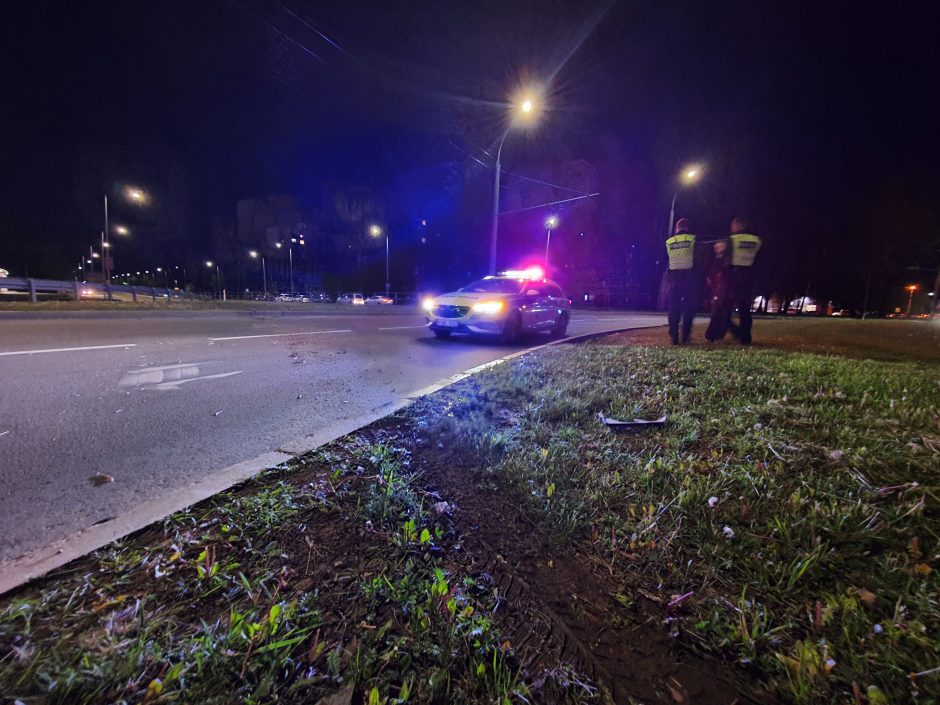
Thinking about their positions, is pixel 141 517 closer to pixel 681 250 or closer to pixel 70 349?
pixel 70 349

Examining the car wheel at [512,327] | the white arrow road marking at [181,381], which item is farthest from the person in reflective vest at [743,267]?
the white arrow road marking at [181,381]

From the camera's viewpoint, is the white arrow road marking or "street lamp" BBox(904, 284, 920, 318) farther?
"street lamp" BBox(904, 284, 920, 318)

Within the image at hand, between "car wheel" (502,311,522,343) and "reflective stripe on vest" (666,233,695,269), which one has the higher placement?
"reflective stripe on vest" (666,233,695,269)

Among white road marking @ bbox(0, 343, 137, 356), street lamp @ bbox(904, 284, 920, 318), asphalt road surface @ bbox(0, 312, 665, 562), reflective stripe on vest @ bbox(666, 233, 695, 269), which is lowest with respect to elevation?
asphalt road surface @ bbox(0, 312, 665, 562)

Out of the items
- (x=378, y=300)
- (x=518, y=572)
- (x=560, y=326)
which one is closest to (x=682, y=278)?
(x=560, y=326)

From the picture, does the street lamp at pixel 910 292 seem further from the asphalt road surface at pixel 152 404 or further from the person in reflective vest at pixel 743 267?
the asphalt road surface at pixel 152 404

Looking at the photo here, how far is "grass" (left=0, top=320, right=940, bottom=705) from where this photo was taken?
118 centimetres

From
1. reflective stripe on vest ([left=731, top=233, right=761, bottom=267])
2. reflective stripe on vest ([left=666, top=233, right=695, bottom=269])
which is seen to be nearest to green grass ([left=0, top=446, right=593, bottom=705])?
reflective stripe on vest ([left=666, top=233, right=695, bottom=269])

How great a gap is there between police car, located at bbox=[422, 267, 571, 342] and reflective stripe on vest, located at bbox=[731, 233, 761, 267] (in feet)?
13.6

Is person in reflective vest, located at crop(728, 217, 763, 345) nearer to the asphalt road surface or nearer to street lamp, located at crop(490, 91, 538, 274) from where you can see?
the asphalt road surface

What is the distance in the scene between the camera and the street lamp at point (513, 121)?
497 inches

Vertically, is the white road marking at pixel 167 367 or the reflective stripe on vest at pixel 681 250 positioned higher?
the reflective stripe on vest at pixel 681 250

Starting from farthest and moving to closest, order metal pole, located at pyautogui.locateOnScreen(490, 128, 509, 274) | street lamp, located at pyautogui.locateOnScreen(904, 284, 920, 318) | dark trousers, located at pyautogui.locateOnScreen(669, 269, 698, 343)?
street lamp, located at pyautogui.locateOnScreen(904, 284, 920, 318)
metal pole, located at pyautogui.locateOnScreen(490, 128, 509, 274)
dark trousers, located at pyautogui.locateOnScreen(669, 269, 698, 343)

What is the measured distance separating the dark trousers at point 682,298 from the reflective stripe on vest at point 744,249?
0.76m
